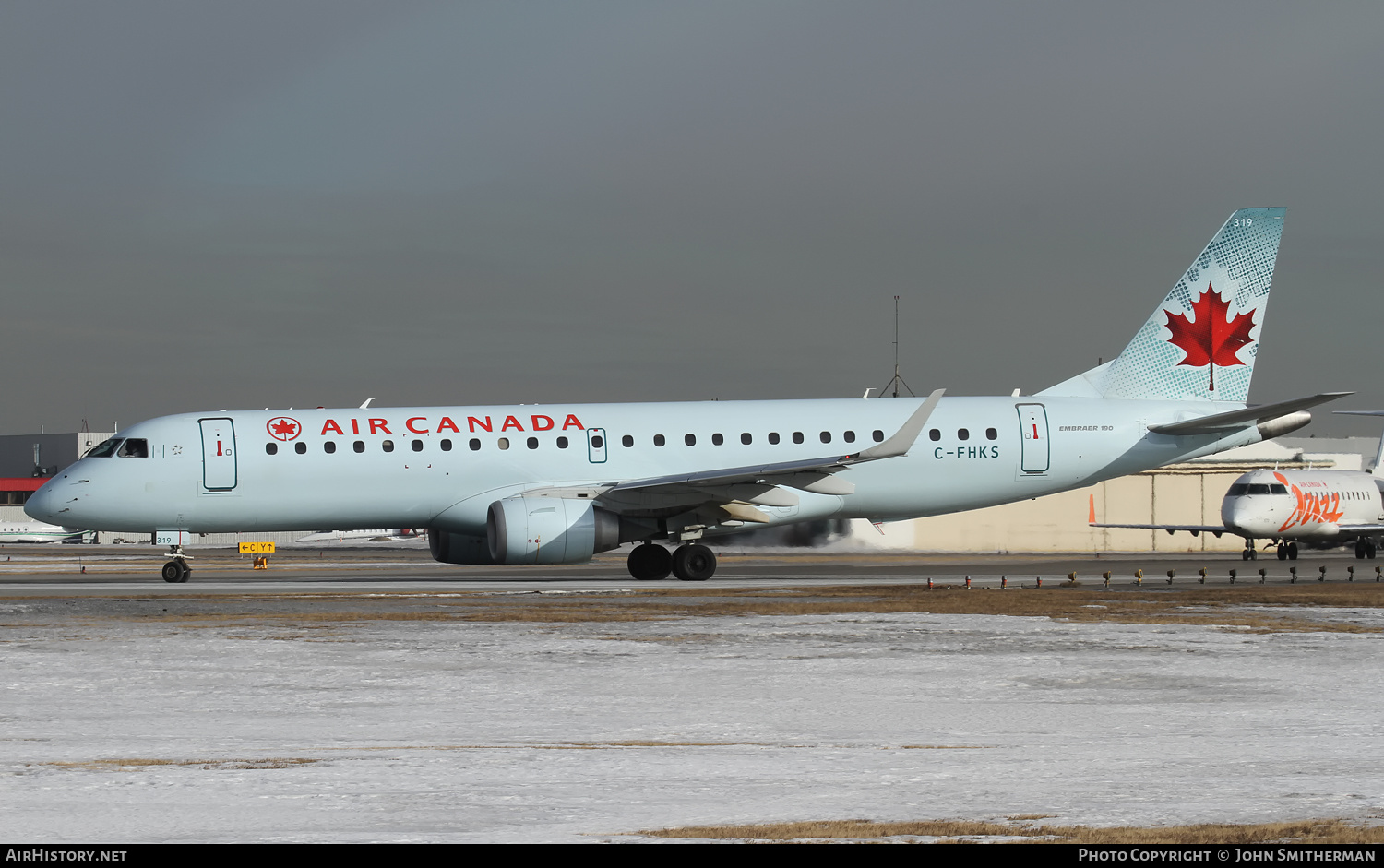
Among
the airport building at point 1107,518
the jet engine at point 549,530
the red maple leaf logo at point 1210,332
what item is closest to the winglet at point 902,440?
the jet engine at point 549,530

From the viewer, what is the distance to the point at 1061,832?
6176 mm

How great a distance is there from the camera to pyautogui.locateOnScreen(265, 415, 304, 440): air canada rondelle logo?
28734mm

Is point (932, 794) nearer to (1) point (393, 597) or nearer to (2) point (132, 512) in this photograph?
(1) point (393, 597)

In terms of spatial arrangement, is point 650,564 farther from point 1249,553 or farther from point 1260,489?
point 1260,489

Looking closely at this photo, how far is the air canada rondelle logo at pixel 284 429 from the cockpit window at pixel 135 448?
244 cm

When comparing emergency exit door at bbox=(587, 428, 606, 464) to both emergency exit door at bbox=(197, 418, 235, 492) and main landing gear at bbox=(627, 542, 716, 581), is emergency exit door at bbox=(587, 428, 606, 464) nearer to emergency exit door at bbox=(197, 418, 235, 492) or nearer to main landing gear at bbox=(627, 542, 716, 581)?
main landing gear at bbox=(627, 542, 716, 581)

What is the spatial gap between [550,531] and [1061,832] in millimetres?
20824

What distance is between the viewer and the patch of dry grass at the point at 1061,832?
602 cm

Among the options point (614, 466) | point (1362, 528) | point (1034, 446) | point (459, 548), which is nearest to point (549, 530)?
point (614, 466)

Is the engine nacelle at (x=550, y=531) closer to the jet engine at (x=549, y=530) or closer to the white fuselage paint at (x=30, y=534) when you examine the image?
the jet engine at (x=549, y=530)

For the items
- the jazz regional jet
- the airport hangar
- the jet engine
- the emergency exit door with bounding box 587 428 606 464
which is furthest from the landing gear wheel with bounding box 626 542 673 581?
the jazz regional jet

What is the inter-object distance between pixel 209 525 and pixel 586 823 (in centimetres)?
2445

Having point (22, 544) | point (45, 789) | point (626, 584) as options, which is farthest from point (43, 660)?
point (22, 544)

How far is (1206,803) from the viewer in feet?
22.2
